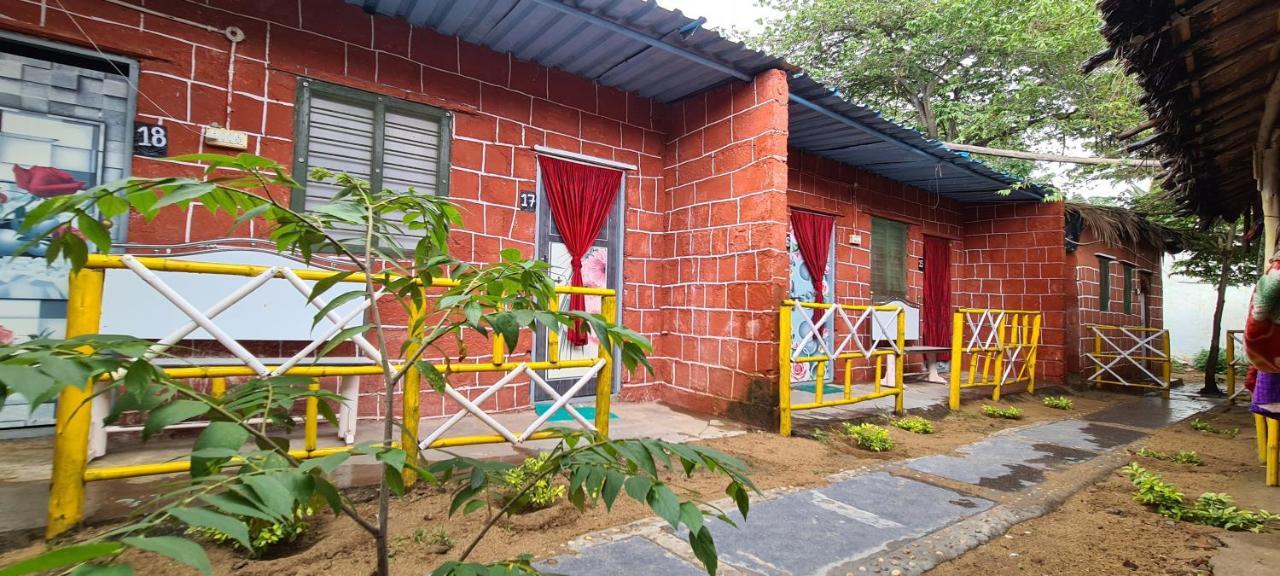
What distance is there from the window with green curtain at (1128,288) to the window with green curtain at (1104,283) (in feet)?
2.76

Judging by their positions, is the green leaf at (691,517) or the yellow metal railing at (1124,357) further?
the yellow metal railing at (1124,357)

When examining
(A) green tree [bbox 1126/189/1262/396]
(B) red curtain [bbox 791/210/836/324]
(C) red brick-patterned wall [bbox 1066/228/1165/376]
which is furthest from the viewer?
(A) green tree [bbox 1126/189/1262/396]

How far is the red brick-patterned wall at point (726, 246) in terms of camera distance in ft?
14.5

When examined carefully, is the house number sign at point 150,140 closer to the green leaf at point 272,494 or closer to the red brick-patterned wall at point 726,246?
the green leaf at point 272,494

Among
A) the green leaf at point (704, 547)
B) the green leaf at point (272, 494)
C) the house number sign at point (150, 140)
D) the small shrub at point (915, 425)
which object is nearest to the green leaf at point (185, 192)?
the green leaf at point (272, 494)

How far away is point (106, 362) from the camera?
2.60ft

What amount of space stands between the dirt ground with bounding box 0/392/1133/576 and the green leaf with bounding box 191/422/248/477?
0.92m

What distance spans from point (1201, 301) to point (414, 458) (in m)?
28.7

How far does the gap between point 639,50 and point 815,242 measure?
3527 mm

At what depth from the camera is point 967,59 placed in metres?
10.6

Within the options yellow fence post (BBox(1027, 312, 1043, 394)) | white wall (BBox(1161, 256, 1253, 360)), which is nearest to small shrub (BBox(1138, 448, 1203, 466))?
yellow fence post (BBox(1027, 312, 1043, 394))

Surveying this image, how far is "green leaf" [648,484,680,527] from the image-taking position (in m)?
0.90

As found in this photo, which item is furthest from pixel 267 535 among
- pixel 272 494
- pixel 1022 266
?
pixel 1022 266

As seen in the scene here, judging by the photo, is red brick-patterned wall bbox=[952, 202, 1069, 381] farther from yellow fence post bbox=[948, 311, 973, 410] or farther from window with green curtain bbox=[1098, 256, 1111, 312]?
yellow fence post bbox=[948, 311, 973, 410]
